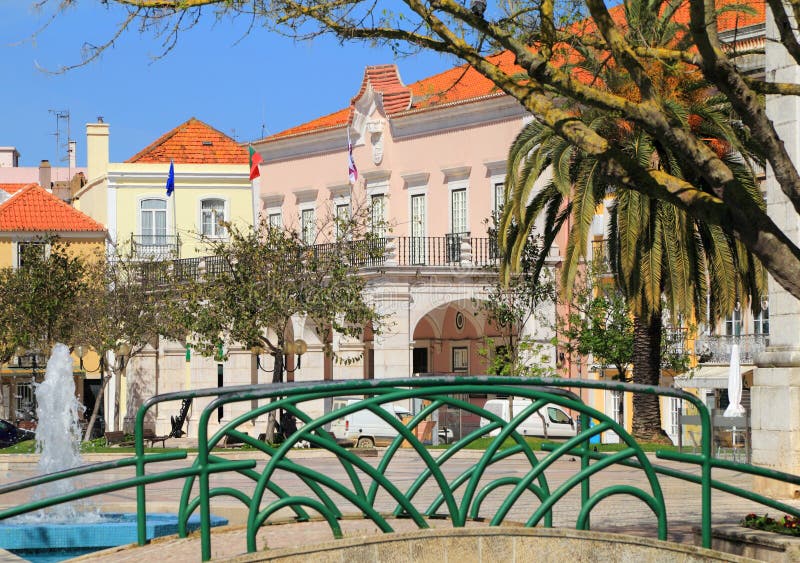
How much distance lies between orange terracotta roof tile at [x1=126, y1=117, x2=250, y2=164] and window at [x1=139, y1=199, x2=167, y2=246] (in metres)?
2.21

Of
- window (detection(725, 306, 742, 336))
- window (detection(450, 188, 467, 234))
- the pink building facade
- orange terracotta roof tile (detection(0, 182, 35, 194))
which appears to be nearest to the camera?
the pink building facade

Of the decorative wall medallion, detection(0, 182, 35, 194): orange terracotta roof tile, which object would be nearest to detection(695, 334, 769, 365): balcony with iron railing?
the decorative wall medallion

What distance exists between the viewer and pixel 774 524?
13391mm

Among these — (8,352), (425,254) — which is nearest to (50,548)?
(425,254)

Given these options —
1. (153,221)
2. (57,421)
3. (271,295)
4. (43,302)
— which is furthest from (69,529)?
(153,221)

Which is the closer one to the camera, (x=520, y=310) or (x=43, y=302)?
(x=520, y=310)

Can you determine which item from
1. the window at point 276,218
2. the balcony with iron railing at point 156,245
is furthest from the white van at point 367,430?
the balcony with iron railing at point 156,245

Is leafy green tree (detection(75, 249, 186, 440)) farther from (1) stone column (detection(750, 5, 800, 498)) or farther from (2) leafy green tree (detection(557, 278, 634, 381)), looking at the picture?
(1) stone column (detection(750, 5, 800, 498))

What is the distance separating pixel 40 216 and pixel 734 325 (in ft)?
110

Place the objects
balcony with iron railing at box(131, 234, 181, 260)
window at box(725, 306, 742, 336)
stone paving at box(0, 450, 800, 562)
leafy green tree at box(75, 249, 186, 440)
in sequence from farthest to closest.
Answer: balcony with iron railing at box(131, 234, 181, 260) → window at box(725, 306, 742, 336) → leafy green tree at box(75, 249, 186, 440) → stone paving at box(0, 450, 800, 562)

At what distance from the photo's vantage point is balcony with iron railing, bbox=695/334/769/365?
1893 inches

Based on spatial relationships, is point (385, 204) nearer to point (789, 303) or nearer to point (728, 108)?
point (728, 108)

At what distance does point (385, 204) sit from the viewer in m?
52.1

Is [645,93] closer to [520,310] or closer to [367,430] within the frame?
[367,430]
